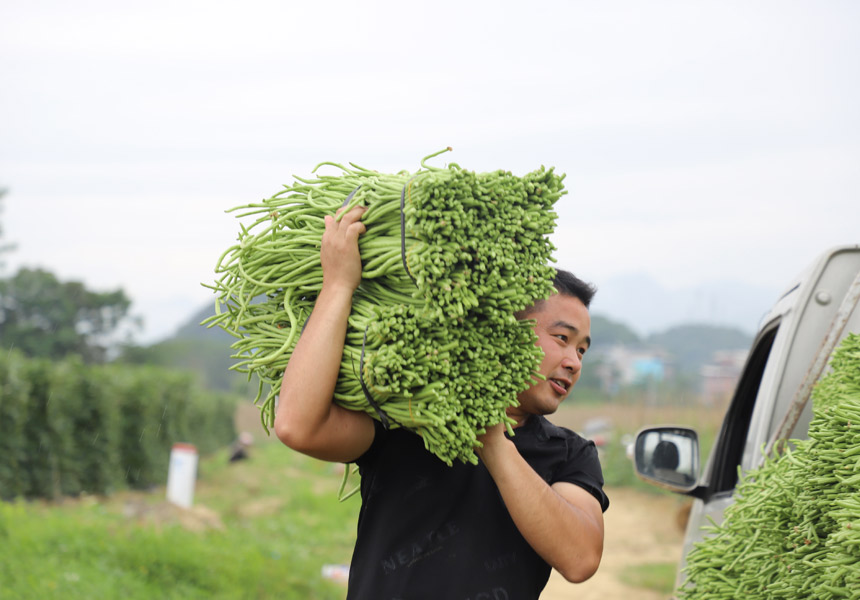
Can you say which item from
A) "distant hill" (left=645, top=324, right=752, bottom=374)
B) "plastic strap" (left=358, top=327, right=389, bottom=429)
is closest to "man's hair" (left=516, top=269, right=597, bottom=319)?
"plastic strap" (left=358, top=327, right=389, bottom=429)

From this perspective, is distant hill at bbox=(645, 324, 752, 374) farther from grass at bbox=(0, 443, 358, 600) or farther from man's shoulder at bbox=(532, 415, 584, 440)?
man's shoulder at bbox=(532, 415, 584, 440)

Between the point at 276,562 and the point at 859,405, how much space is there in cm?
762

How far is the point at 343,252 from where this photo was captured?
182cm

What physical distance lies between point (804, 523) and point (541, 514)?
22.8 inches

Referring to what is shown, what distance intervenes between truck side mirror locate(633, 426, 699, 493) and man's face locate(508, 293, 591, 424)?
126 centimetres

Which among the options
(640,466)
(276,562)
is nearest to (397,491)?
(640,466)

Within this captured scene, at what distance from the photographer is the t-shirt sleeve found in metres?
2.14

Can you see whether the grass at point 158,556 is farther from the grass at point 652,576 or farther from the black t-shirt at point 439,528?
the black t-shirt at point 439,528

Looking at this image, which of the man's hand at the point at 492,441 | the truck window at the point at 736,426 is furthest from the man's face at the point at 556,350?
the truck window at the point at 736,426

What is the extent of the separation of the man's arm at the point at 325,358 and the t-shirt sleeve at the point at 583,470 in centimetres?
65

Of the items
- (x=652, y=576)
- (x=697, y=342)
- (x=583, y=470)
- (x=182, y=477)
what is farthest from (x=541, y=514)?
(x=697, y=342)

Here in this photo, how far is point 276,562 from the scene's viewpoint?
27.9 ft

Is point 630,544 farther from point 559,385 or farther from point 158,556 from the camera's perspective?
point 559,385

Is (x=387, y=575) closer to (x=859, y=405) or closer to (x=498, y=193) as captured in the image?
(x=498, y=193)
